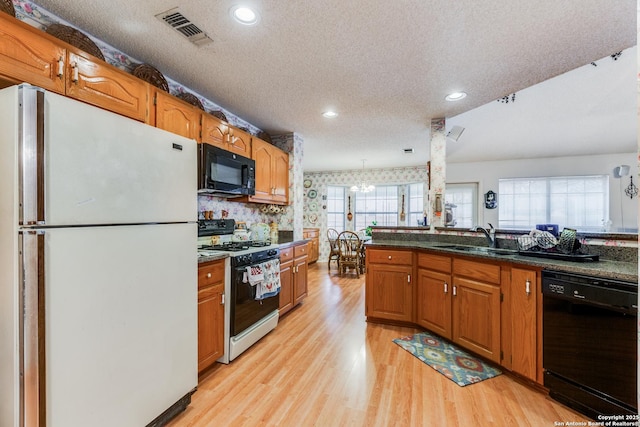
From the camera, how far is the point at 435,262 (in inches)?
102

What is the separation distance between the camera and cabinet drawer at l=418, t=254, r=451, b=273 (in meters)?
2.47

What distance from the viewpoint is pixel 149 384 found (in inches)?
56.7

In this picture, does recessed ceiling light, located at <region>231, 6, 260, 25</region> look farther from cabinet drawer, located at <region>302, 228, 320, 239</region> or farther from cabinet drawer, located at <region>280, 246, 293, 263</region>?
cabinet drawer, located at <region>302, 228, 320, 239</region>

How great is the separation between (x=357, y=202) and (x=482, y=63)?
5.12 metres

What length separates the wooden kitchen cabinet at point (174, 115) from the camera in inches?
79.2

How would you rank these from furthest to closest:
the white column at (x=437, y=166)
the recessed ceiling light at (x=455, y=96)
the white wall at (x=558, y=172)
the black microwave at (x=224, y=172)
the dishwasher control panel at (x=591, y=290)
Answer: the white wall at (x=558, y=172), the white column at (x=437, y=166), the recessed ceiling light at (x=455, y=96), the black microwave at (x=224, y=172), the dishwasher control panel at (x=591, y=290)

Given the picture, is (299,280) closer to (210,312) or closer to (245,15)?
(210,312)

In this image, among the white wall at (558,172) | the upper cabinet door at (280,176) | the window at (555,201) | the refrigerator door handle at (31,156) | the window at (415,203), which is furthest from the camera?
the window at (415,203)

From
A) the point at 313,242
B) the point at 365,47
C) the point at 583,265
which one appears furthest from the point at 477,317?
the point at 313,242

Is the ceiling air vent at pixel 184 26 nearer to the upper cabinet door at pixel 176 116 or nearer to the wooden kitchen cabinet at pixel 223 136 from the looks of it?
the upper cabinet door at pixel 176 116

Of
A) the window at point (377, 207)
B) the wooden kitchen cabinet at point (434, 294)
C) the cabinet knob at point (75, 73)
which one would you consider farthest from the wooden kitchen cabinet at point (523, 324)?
the window at point (377, 207)

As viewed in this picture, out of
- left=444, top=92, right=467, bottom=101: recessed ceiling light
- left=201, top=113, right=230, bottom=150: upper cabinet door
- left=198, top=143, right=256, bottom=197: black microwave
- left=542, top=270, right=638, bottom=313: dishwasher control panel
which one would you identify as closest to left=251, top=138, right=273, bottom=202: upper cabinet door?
left=198, top=143, right=256, bottom=197: black microwave

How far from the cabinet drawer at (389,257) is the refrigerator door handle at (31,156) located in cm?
258

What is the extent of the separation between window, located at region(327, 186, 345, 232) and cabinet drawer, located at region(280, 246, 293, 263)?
3951 mm
